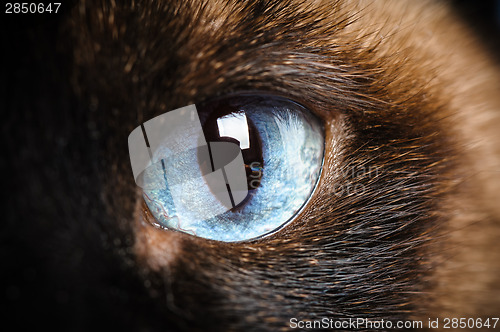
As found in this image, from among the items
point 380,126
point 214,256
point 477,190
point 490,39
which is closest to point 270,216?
point 214,256

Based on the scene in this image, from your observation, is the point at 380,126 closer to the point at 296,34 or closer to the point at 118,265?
the point at 296,34

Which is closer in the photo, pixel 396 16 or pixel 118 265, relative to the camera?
pixel 118 265

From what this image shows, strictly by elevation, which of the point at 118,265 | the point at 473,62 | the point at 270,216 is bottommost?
the point at 118,265

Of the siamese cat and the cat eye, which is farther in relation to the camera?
the cat eye
